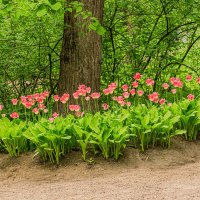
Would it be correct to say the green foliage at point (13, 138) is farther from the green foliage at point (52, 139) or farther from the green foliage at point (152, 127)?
the green foliage at point (152, 127)

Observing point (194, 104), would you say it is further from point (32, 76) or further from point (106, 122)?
point (32, 76)

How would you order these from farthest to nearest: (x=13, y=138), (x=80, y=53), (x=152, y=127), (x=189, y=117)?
(x=80, y=53) < (x=189, y=117) < (x=13, y=138) < (x=152, y=127)

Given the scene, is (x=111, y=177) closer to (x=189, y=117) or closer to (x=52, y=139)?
(x=52, y=139)

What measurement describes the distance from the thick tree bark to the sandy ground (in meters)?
1.76

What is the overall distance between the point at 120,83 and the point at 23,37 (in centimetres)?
241

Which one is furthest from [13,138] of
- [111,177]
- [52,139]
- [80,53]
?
[80,53]

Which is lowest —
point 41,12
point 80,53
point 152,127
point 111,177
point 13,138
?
point 111,177

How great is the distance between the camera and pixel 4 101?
8.77 m

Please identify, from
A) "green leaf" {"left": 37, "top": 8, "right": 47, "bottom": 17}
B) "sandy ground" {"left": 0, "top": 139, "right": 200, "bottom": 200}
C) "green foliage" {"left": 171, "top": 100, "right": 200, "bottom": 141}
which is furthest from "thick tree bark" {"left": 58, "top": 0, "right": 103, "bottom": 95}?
"green leaf" {"left": 37, "top": 8, "right": 47, "bottom": 17}

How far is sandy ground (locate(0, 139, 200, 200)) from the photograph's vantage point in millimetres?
4676

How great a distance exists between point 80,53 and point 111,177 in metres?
2.75

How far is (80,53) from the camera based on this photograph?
750 cm

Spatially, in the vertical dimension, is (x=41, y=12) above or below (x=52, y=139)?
above

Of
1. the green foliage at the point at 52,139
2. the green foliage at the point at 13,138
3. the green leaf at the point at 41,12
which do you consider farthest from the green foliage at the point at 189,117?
the green leaf at the point at 41,12
